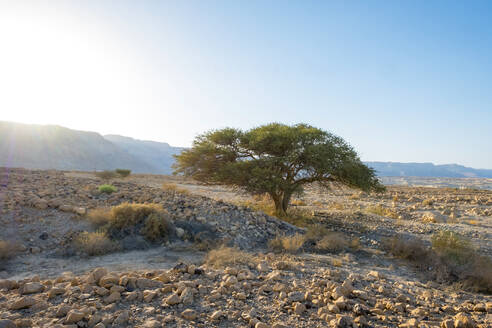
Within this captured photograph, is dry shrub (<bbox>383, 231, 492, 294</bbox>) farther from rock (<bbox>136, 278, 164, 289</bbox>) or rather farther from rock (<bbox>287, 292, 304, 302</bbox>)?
rock (<bbox>136, 278, 164, 289</bbox>)

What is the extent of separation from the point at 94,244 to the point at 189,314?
4.13 m

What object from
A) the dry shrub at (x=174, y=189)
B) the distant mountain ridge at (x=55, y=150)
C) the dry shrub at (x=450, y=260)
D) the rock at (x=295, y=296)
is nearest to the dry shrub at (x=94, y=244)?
the rock at (x=295, y=296)

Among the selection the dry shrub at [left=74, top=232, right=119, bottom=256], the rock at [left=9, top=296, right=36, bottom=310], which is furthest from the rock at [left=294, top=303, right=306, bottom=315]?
the dry shrub at [left=74, top=232, right=119, bottom=256]

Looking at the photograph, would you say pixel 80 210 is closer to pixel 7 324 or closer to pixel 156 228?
pixel 156 228

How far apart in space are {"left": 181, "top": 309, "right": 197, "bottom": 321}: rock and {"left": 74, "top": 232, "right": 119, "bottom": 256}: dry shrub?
156 inches

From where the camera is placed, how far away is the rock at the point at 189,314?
352cm

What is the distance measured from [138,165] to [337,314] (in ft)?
388

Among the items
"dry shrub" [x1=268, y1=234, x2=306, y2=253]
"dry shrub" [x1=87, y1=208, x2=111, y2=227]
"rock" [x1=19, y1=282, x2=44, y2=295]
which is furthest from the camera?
"dry shrub" [x1=87, y1=208, x2=111, y2=227]

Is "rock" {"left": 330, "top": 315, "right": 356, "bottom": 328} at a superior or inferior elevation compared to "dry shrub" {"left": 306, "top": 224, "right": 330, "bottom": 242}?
superior

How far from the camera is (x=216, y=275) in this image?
5027mm

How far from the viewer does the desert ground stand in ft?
11.9

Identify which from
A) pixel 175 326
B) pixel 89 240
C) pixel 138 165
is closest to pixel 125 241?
pixel 89 240

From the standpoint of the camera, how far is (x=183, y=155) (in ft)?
42.5

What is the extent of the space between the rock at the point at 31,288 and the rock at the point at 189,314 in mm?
2253
